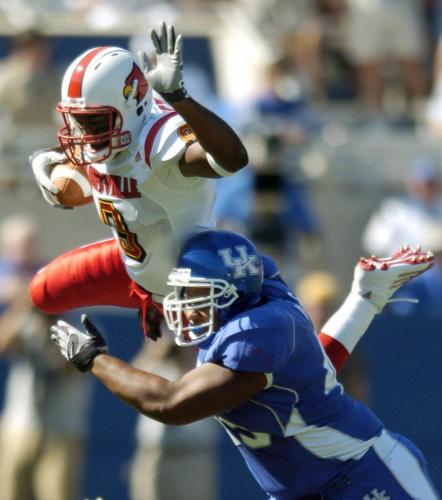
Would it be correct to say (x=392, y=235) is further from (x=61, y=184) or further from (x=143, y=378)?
(x=143, y=378)

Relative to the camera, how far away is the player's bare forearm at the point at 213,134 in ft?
13.2

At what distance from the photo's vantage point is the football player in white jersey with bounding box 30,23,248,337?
405cm

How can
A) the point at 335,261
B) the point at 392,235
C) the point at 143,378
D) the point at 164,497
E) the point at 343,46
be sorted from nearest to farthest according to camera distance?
the point at 143,378 < the point at 164,497 < the point at 392,235 < the point at 335,261 < the point at 343,46

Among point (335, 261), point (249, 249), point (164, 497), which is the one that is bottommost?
point (164, 497)

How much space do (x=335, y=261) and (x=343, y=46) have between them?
161 cm

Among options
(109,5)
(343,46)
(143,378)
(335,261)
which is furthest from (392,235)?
(143,378)

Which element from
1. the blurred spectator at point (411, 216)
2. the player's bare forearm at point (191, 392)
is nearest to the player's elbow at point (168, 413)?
the player's bare forearm at point (191, 392)

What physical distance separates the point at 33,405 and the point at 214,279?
310 cm

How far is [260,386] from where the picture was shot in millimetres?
3984

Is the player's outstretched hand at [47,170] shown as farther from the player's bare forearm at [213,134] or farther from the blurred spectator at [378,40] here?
the blurred spectator at [378,40]

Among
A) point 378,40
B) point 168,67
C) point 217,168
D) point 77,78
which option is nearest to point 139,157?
point 77,78

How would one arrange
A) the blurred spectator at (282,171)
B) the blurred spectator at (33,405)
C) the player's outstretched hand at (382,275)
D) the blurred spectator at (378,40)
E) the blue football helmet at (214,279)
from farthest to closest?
the blurred spectator at (378,40)
the blurred spectator at (282,171)
the blurred spectator at (33,405)
the player's outstretched hand at (382,275)
the blue football helmet at (214,279)

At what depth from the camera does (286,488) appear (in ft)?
13.8

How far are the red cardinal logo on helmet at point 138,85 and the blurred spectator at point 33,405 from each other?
8.46 feet
